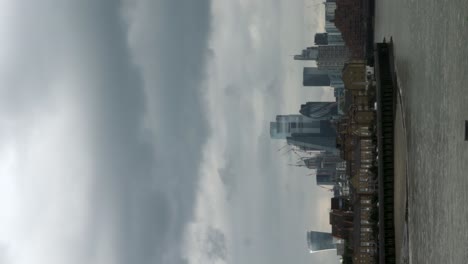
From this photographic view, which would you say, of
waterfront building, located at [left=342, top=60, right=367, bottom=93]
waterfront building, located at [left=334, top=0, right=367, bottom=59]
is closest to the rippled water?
waterfront building, located at [left=342, top=60, right=367, bottom=93]

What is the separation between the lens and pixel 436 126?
58.8 metres

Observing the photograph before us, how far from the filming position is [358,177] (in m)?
93.2

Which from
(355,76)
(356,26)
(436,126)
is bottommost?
(436,126)

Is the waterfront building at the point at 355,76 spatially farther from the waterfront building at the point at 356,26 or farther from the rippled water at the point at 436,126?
the waterfront building at the point at 356,26

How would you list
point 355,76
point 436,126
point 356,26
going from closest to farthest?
point 436,126 < point 355,76 < point 356,26

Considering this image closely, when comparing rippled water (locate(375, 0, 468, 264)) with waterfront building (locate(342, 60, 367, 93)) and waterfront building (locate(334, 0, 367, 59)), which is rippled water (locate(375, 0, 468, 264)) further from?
waterfront building (locate(334, 0, 367, 59))

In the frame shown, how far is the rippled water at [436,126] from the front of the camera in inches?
1970

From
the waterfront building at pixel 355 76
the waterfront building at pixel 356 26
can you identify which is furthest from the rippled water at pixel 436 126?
the waterfront building at pixel 356 26

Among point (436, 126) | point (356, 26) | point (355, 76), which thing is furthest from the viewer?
point (356, 26)

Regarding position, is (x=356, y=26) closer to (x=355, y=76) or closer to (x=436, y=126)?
(x=355, y=76)

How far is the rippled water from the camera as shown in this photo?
50031mm

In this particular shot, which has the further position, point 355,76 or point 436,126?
point 355,76

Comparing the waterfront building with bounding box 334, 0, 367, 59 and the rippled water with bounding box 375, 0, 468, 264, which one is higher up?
the waterfront building with bounding box 334, 0, 367, 59

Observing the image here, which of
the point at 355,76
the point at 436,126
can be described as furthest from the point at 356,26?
the point at 436,126
